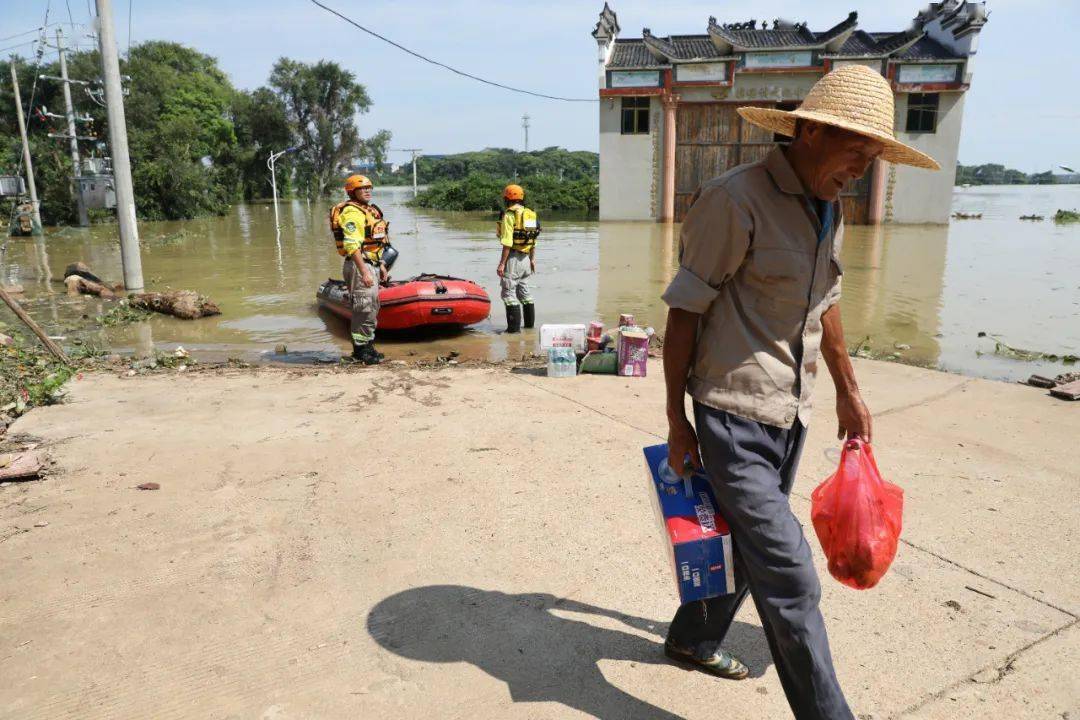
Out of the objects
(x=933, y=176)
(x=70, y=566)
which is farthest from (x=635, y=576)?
(x=933, y=176)

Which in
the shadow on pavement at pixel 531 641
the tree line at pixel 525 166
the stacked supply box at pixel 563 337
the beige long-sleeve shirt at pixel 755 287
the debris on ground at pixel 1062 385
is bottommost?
the shadow on pavement at pixel 531 641

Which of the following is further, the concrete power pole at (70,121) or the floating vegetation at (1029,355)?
the concrete power pole at (70,121)

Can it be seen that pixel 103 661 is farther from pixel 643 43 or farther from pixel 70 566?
pixel 643 43

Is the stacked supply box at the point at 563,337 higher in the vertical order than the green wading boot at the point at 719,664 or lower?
higher

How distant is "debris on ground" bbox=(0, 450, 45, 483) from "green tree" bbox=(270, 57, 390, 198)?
5342 centimetres

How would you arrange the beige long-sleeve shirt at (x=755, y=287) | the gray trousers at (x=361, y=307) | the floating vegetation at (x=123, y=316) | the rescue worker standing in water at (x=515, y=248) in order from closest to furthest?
1. the beige long-sleeve shirt at (x=755, y=287)
2. the gray trousers at (x=361, y=307)
3. the rescue worker standing in water at (x=515, y=248)
4. the floating vegetation at (x=123, y=316)

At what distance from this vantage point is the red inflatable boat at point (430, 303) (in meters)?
8.27

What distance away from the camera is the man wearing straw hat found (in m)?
1.92

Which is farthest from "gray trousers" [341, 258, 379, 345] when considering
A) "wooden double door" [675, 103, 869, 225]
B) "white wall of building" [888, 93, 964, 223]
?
"white wall of building" [888, 93, 964, 223]

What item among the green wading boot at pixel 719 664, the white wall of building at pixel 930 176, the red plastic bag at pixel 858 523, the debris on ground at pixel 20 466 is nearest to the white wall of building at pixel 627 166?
the white wall of building at pixel 930 176

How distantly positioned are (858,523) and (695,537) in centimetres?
43

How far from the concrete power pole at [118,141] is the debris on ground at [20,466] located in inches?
311

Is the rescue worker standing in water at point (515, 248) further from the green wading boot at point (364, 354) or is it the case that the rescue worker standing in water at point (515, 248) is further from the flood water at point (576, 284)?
the green wading boot at point (364, 354)

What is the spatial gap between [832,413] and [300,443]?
11.4ft
